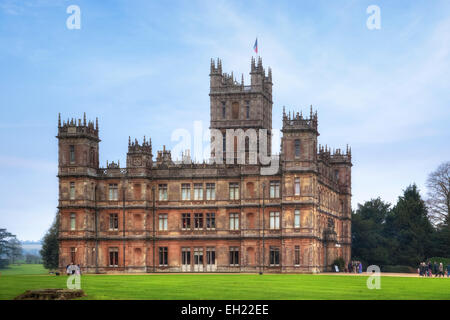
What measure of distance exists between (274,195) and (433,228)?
85.6 ft

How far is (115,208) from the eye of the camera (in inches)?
3290

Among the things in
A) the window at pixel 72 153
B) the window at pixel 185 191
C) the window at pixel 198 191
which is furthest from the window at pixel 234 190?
the window at pixel 72 153

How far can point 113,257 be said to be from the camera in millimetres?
83250

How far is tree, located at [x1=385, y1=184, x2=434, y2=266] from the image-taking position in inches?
3738

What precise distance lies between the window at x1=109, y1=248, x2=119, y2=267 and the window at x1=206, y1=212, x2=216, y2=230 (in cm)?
1009

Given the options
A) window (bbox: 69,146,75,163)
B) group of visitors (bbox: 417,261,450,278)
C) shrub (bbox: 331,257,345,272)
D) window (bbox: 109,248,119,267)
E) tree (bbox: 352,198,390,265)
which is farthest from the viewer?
tree (bbox: 352,198,390,265)

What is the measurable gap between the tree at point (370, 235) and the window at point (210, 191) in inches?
1037

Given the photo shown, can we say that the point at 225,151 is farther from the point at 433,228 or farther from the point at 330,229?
the point at 433,228

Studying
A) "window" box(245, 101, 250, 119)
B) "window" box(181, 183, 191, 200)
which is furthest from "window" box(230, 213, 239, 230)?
"window" box(245, 101, 250, 119)

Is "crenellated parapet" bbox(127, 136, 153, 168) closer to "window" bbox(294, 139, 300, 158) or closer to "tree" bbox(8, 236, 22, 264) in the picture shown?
"window" bbox(294, 139, 300, 158)

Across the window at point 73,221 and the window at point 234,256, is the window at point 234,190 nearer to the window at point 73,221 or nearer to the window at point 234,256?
the window at point 234,256

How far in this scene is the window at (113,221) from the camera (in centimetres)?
8369
